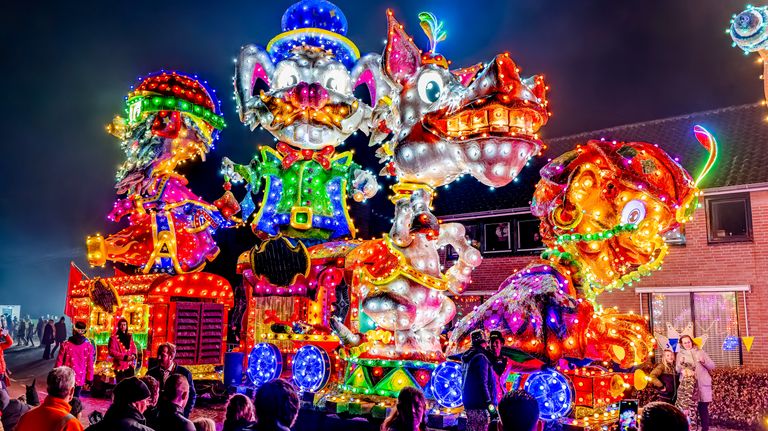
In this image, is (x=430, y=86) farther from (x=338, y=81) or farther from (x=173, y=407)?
(x=173, y=407)

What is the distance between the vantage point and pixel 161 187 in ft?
36.6

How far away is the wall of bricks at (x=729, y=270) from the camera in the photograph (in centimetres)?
1345

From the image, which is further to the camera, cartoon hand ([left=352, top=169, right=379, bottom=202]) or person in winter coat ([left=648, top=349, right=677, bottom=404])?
cartoon hand ([left=352, top=169, right=379, bottom=202])

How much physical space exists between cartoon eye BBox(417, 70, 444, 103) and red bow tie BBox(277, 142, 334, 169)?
2492 mm

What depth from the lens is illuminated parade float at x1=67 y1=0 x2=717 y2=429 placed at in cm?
652

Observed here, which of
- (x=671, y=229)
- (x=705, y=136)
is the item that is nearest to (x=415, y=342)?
(x=671, y=229)

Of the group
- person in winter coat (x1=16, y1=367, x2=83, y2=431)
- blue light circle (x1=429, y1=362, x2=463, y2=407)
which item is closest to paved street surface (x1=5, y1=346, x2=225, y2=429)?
blue light circle (x1=429, y1=362, x2=463, y2=407)


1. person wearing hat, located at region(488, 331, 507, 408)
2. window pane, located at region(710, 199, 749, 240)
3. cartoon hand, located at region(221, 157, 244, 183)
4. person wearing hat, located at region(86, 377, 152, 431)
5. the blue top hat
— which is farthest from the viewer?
window pane, located at region(710, 199, 749, 240)

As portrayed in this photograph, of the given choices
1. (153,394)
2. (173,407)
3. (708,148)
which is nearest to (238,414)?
(173,407)

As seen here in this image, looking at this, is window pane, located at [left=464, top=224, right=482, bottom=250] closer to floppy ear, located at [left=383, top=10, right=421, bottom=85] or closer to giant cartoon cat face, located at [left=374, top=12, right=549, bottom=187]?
giant cartoon cat face, located at [left=374, top=12, right=549, bottom=187]

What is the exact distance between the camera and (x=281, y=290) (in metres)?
9.19

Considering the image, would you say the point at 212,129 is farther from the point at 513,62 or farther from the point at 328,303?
the point at 513,62

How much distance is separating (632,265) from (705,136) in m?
1.70

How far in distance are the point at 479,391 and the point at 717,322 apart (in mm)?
11376
